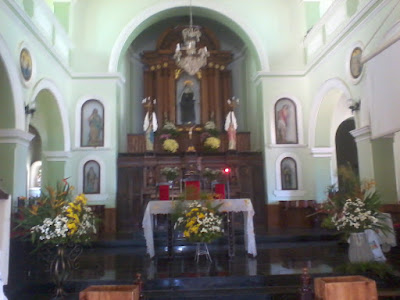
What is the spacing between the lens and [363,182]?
28.4ft

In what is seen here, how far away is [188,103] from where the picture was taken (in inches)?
623

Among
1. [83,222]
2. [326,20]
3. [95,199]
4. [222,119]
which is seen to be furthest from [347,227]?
[222,119]

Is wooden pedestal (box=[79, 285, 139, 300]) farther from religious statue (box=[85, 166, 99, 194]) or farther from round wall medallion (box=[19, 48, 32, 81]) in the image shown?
religious statue (box=[85, 166, 99, 194])

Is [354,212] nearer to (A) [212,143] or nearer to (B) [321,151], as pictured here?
(B) [321,151]

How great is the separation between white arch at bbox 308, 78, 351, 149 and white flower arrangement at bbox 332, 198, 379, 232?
3802 millimetres

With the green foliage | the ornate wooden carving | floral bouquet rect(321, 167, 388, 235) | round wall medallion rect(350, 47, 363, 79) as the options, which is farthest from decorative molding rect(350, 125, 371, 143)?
the ornate wooden carving

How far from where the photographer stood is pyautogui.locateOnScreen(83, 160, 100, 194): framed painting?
12.8 m

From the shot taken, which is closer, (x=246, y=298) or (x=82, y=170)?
(x=246, y=298)

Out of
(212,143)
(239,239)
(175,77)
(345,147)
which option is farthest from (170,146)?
(345,147)

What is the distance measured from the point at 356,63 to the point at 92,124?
304 inches

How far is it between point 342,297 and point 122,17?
11772 mm

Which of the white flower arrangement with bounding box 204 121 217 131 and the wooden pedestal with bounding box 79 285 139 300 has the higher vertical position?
the white flower arrangement with bounding box 204 121 217 131

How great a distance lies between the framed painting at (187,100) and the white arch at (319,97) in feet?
14.6

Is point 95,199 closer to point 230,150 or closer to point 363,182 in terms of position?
point 230,150
